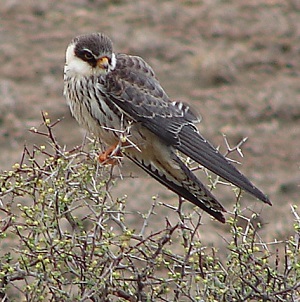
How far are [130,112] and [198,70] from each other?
17.0 feet

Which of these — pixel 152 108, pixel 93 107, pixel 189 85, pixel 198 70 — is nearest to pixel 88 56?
pixel 93 107

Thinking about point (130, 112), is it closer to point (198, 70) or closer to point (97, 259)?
point (97, 259)

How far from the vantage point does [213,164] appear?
191 inches

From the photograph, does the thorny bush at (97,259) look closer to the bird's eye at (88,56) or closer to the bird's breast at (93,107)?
the bird's breast at (93,107)

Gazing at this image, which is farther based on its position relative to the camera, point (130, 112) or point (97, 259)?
point (130, 112)

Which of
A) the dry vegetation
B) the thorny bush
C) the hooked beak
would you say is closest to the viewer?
the thorny bush

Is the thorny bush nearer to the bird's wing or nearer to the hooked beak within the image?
the bird's wing

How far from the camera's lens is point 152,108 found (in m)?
5.39

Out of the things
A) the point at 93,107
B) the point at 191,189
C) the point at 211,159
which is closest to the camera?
the point at 211,159

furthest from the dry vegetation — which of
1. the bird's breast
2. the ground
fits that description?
the bird's breast

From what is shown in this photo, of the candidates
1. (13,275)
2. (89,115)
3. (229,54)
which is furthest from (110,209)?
(229,54)

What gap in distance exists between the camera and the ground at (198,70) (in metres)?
8.98

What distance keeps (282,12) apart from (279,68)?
1240mm

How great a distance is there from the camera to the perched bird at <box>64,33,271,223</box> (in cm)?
519
